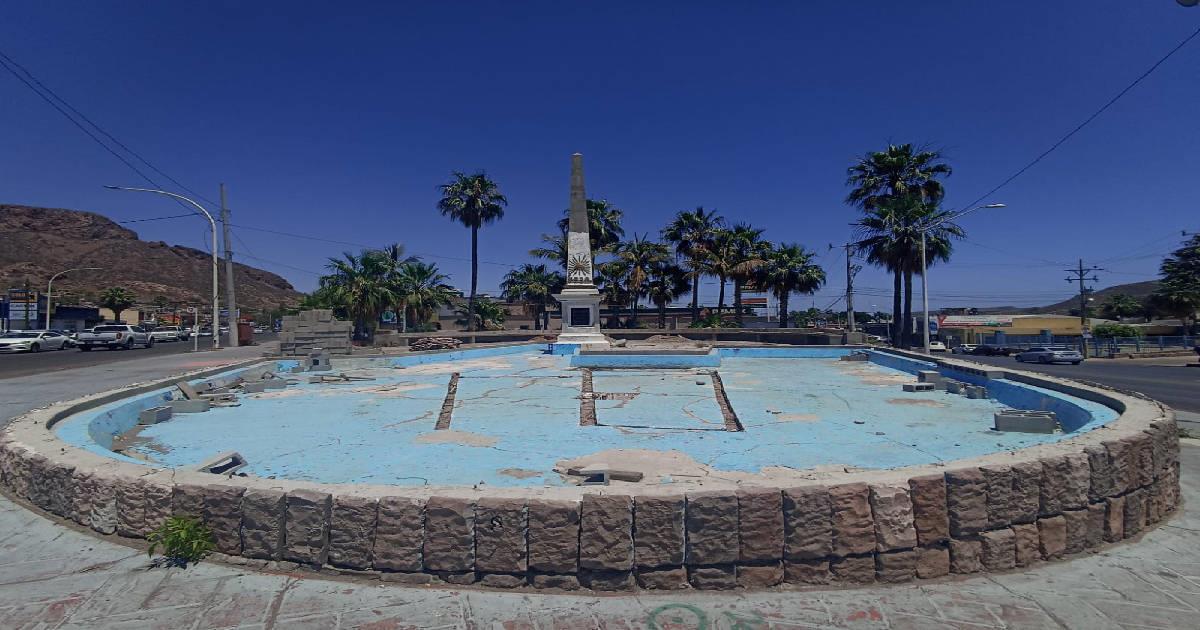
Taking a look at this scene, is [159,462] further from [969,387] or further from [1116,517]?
[969,387]

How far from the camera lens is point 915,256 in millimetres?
31406

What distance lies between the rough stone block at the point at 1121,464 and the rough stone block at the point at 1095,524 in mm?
172

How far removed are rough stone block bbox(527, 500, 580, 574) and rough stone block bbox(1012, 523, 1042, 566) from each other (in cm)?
296

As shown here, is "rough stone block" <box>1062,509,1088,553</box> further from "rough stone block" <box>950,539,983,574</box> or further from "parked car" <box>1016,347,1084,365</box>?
"parked car" <box>1016,347,1084,365</box>

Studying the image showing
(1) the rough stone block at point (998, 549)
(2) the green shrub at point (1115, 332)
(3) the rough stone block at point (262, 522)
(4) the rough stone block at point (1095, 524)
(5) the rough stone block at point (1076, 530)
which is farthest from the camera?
(2) the green shrub at point (1115, 332)

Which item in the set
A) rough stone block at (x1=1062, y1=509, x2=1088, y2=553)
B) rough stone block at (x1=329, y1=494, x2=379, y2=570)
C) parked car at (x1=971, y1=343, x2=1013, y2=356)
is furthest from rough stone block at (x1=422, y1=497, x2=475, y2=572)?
parked car at (x1=971, y1=343, x2=1013, y2=356)

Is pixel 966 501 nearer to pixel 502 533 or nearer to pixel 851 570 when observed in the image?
pixel 851 570

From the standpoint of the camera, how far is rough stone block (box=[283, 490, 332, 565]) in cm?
362

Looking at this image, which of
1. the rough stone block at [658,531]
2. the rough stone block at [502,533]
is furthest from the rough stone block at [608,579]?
the rough stone block at [502,533]

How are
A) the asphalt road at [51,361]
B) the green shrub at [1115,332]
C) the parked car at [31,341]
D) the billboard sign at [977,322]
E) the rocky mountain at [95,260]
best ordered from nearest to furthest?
the asphalt road at [51,361] → the parked car at [31,341] → the green shrub at [1115,332] → the billboard sign at [977,322] → the rocky mountain at [95,260]

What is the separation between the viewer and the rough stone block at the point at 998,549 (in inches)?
149

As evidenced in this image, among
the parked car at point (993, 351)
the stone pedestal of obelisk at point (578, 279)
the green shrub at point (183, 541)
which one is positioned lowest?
the parked car at point (993, 351)

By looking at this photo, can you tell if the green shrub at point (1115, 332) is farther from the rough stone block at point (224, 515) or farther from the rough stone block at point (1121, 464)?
the rough stone block at point (224, 515)

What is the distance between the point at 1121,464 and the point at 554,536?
4333 mm
